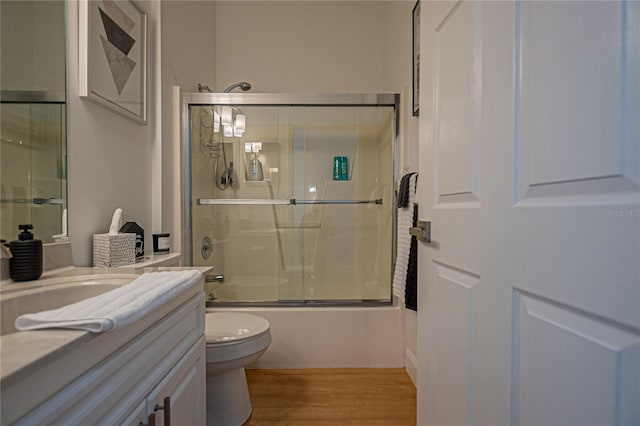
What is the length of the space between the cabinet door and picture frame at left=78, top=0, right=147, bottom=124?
1029mm

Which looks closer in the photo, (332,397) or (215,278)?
(332,397)

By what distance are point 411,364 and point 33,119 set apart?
203 cm

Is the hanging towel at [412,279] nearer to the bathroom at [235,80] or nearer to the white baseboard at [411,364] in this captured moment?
the bathroom at [235,80]

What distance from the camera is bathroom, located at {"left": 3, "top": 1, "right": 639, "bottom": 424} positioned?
2.67 ft

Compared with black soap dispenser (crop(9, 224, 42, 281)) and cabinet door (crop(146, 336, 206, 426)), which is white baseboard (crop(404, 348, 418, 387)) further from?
black soap dispenser (crop(9, 224, 42, 281))

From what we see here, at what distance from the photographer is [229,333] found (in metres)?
1.44

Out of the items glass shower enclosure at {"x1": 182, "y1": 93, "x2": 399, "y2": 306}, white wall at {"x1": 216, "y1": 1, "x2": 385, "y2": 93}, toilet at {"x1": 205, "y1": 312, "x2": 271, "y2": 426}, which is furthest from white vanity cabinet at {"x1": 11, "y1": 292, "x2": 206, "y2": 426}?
white wall at {"x1": 216, "y1": 1, "x2": 385, "y2": 93}

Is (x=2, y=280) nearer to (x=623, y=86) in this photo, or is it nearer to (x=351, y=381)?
(x=623, y=86)

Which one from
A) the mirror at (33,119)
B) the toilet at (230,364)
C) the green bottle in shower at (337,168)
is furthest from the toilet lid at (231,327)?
the green bottle in shower at (337,168)

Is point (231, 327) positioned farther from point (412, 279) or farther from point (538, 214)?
point (538, 214)

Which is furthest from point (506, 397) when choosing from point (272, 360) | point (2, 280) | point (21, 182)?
point (272, 360)

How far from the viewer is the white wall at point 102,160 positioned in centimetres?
114

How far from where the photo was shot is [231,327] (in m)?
1.52

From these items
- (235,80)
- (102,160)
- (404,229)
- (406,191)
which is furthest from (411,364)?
(235,80)
